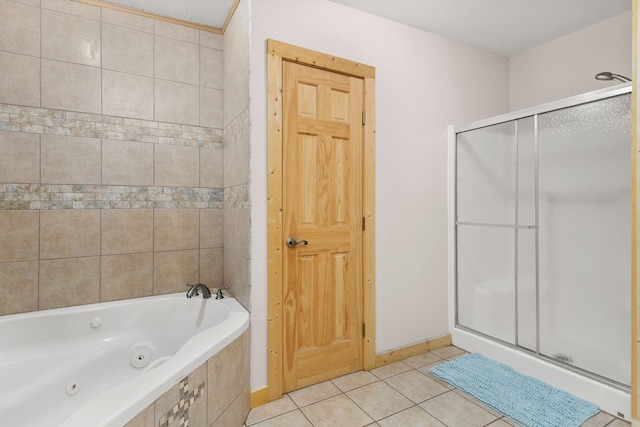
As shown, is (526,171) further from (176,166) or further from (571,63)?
(176,166)

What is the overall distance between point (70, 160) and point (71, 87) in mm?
451

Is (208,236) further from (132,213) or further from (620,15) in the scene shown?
(620,15)

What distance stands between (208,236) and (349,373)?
1.41 meters

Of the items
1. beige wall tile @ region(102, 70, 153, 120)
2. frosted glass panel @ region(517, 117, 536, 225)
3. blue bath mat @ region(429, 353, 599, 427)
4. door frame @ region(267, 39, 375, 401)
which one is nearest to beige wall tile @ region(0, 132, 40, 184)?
beige wall tile @ region(102, 70, 153, 120)

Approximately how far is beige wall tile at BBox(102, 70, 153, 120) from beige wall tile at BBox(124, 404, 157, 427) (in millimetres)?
1843

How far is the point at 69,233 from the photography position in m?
2.02

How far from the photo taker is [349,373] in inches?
89.0

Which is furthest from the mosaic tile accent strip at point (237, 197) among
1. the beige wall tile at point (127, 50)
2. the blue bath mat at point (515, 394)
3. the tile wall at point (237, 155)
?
the blue bath mat at point (515, 394)

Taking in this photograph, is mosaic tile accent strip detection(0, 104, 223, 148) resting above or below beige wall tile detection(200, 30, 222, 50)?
below

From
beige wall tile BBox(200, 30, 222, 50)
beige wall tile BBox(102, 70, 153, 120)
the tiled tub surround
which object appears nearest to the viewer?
the tiled tub surround

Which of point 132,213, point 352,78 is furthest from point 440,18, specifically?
point 132,213

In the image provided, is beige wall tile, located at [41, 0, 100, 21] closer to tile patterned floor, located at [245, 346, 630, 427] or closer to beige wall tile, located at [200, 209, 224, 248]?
beige wall tile, located at [200, 209, 224, 248]

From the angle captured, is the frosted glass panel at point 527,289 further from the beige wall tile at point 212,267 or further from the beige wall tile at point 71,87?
the beige wall tile at point 71,87

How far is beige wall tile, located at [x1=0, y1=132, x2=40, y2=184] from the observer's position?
1860 mm
